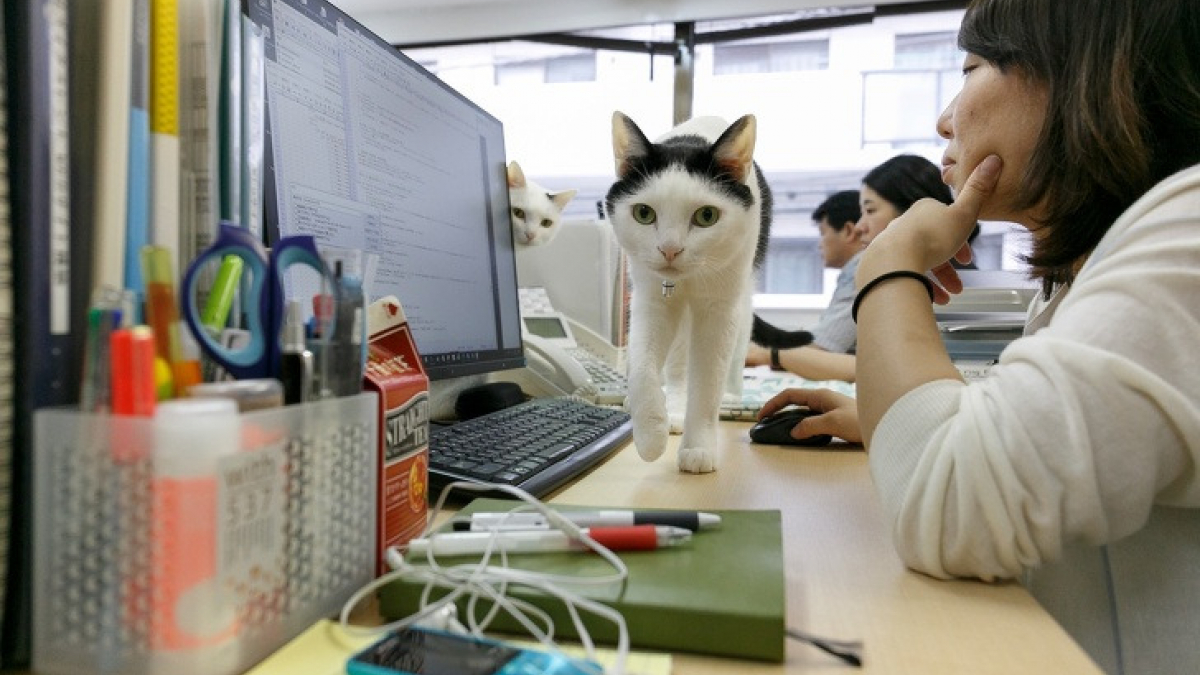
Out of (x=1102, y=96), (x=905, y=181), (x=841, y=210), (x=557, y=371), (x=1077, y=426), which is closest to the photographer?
(x=1077, y=426)

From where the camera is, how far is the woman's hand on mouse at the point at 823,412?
3.10 ft

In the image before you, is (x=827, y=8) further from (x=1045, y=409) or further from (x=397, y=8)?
(x=1045, y=409)

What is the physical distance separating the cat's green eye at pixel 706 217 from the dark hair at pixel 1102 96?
0.35 meters

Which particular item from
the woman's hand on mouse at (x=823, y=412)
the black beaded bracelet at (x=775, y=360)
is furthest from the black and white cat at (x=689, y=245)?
the black beaded bracelet at (x=775, y=360)

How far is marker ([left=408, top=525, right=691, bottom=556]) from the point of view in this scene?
450 mm

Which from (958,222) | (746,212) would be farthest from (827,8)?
(958,222)

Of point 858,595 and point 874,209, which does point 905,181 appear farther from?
point 858,595

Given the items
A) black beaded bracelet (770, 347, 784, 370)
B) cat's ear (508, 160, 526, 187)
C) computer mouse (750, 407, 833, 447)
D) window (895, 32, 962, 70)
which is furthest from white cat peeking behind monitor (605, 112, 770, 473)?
window (895, 32, 962, 70)

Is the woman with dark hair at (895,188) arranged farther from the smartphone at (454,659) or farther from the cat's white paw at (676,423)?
the smartphone at (454,659)

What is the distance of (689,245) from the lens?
91 centimetres

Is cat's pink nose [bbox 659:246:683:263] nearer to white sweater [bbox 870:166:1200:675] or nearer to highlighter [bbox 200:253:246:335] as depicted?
white sweater [bbox 870:166:1200:675]

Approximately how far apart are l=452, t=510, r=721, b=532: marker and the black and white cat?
0.36 m

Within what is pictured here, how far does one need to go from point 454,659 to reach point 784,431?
719mm

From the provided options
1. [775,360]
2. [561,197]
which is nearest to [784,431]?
[775,360]
